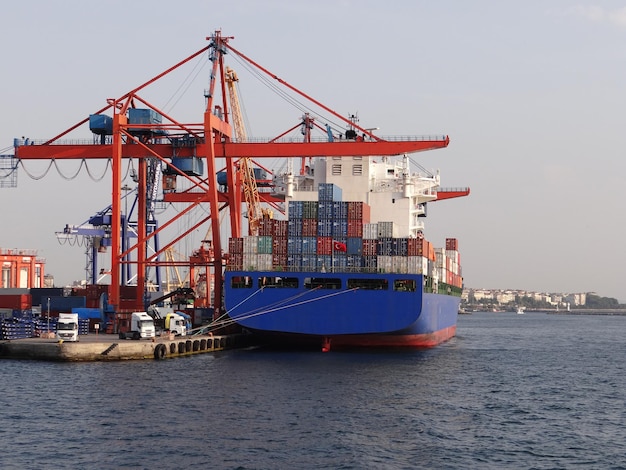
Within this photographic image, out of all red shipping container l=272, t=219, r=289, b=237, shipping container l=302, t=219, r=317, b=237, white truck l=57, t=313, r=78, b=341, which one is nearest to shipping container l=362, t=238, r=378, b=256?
shipping container l=302, t=219, r=317, b=237

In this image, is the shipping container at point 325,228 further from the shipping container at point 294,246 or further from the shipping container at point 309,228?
the shipping container at point 294,246

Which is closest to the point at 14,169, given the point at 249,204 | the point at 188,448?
the point at 249,204

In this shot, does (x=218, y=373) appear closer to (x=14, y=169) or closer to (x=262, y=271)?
(x=262, y=271)

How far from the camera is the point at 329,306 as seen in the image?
52.6 meters

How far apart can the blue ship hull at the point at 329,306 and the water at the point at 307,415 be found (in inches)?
127

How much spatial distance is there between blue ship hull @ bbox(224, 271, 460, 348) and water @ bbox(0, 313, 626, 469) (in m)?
3.23

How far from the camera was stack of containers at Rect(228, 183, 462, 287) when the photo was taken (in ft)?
176

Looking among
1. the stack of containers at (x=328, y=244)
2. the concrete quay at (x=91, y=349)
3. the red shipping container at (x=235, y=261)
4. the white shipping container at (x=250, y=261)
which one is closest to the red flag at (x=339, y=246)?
the stack of containers at (x=328, y=244)

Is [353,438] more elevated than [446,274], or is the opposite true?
[446,274]

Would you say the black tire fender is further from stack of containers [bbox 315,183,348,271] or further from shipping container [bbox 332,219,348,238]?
shipping container [bbox 332,219,348,238]

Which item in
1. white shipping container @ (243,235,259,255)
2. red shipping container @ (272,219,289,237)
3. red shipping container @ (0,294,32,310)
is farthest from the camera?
red shipping container @ (0,294,32,310)

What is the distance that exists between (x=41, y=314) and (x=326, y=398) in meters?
36.2

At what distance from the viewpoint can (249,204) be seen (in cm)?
7269

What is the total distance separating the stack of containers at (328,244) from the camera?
53.7 m
